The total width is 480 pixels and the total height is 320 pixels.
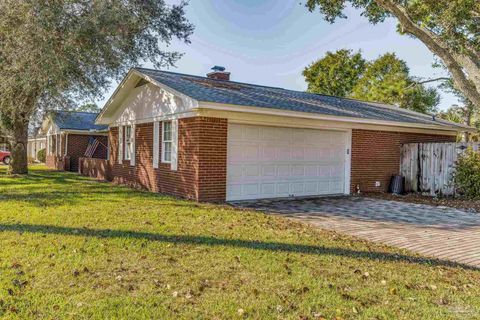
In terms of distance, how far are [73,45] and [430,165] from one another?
43.0 feet

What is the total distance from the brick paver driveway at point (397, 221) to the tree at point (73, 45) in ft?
24.8

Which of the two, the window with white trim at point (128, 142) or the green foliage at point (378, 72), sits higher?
the green foliage at point (378, 72)

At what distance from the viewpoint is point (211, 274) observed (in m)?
4.75

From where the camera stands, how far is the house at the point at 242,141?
10711mm

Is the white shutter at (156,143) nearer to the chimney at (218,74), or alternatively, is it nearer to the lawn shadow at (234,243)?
the chimney at (218,74)

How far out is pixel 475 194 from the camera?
12.7m

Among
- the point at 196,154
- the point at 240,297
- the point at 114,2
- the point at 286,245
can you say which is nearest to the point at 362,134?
the point at 196,154

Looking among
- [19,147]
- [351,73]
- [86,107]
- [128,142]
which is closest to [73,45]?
[128,142]

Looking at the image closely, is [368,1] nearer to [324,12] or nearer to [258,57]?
[324,12]

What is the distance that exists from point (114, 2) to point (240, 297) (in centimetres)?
1236

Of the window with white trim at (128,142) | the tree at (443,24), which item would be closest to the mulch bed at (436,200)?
the tree at (443,24)

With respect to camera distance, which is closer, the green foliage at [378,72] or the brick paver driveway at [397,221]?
the brick paver driveway at [397,221]

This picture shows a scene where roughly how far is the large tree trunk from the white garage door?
508 inches

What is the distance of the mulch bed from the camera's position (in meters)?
11.3
